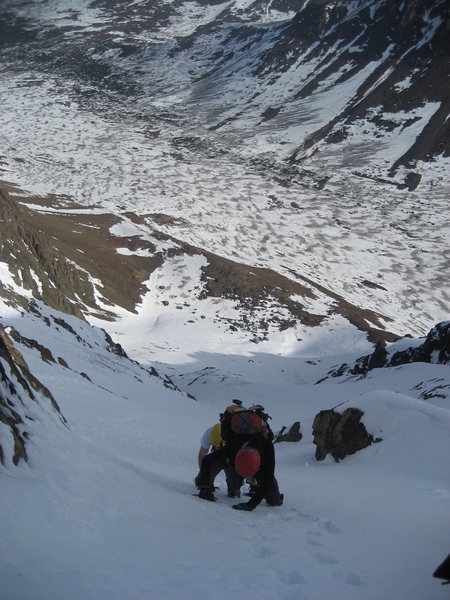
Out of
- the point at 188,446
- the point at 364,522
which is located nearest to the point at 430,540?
the point at 364,522

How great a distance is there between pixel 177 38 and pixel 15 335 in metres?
188

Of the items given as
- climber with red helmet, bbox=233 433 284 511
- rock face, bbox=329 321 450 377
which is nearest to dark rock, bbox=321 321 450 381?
rock face, bbox=329 321 450 377

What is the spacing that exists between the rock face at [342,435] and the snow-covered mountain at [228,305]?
0.22 m

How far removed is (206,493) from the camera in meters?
6.52

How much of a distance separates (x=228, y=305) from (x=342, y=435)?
3405cm

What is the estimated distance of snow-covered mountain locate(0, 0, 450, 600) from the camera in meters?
4.46

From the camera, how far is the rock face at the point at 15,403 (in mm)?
4633

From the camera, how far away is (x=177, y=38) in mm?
183000

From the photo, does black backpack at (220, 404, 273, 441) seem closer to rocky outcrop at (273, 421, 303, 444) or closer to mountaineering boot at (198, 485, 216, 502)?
mountaineering boot at (198, 485, 216, 502)

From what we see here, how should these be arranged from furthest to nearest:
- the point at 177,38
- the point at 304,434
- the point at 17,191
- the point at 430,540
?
the point at 177,38 → the point at 17,191 → the point at 304,434 → the point at 430,540

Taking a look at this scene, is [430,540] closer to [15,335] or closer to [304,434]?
[304,434]

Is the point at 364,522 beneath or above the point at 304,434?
above

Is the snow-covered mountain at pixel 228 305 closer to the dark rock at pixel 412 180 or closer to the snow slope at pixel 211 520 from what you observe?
the snow slope at pixel 211 520

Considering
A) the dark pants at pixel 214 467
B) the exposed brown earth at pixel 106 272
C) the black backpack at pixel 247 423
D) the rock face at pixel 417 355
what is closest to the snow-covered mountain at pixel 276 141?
the exposed brown earth at pixel 106 272
